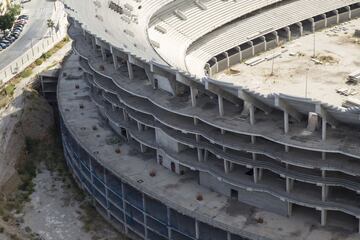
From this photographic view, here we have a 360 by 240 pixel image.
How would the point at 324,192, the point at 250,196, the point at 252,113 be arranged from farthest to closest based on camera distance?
the point at 250,196 < the point at 252,113 < the point at 324,192

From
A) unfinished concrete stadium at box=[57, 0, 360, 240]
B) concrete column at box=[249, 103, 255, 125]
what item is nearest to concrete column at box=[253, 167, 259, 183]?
unfinished concrete stadium at box=[57, 0, 360, 240]

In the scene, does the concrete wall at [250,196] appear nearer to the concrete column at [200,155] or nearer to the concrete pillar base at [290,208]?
the concrete pillar base at [290,208]

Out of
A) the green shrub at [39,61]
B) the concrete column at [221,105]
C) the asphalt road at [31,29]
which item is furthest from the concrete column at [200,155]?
the asphalt road at [31,29]

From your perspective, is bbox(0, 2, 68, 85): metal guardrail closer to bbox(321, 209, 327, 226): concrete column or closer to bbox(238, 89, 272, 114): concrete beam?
bbox(238, 89, 272, 114): concrete beam

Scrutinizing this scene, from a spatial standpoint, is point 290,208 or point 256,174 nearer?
point 290,208

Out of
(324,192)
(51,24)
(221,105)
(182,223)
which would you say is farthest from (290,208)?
(51,24)

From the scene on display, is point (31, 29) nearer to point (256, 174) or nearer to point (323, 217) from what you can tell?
point (256, 174)
